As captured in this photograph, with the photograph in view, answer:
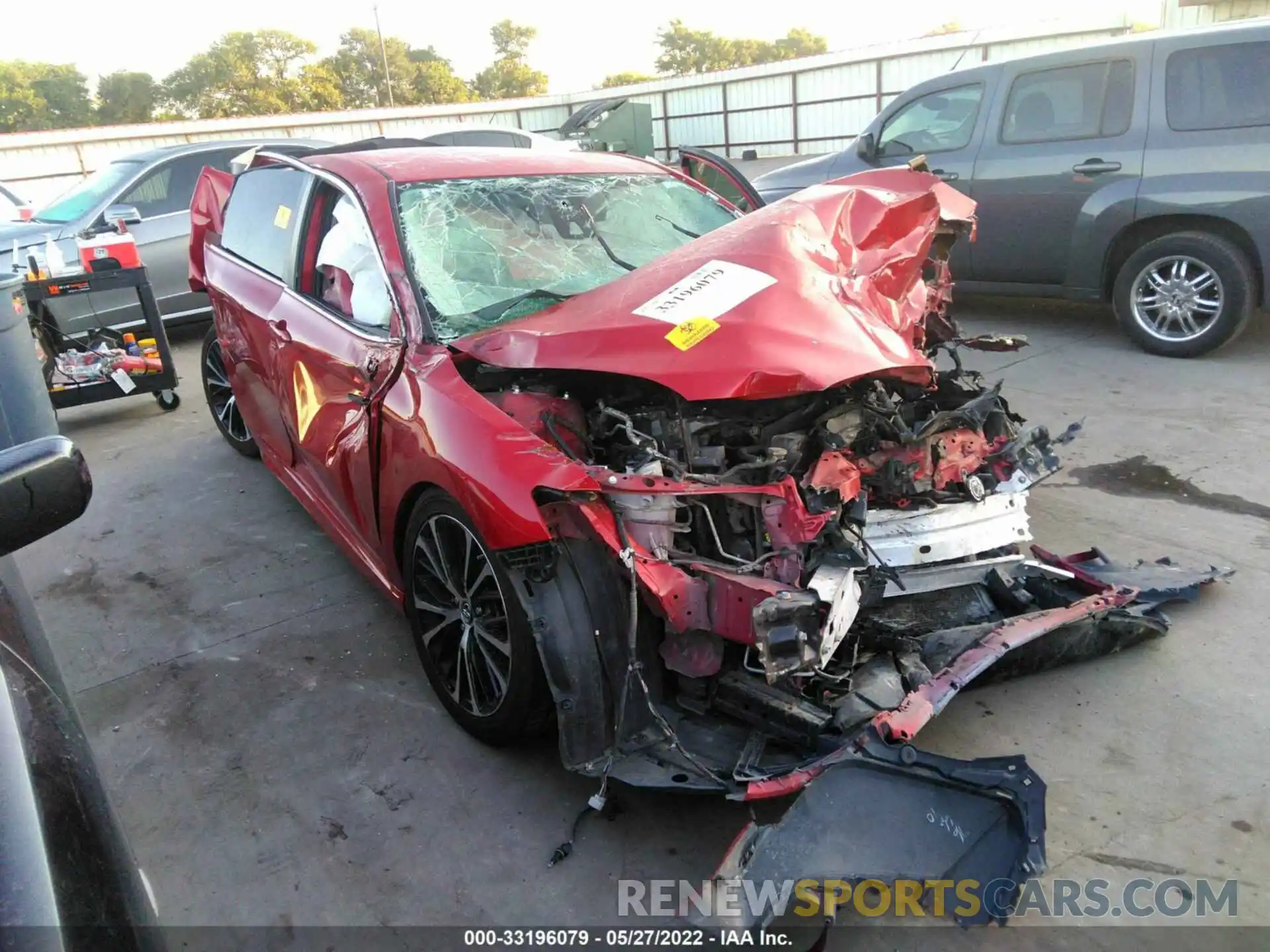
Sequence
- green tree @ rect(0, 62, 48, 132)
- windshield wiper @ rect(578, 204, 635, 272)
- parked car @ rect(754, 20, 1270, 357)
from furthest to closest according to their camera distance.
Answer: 1. green tree @ rect(0, 62, 48, 132)
2. parked car @ rect(754, 20, 1270, 357)
3. windshield wiper @ rect(578, 204, 635, 272)

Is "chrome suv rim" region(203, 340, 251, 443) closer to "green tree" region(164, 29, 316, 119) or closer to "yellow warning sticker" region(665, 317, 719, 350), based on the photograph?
"yellow warning sticker" region(665, 317, 719, 350)

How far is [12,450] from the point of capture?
1350 mm

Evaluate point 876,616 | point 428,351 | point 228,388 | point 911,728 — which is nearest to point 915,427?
point 876,616

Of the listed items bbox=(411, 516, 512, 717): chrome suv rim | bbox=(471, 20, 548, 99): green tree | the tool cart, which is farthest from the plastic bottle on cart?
bbox=(471, 20, 548, 99): green tree

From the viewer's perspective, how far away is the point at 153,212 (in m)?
7.79

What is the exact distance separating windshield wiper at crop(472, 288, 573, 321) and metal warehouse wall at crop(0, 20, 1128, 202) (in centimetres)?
1438

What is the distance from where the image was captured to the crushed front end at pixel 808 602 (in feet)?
6.66

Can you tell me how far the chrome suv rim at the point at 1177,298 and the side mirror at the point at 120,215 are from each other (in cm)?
742

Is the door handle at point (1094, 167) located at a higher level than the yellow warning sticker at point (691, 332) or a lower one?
higher

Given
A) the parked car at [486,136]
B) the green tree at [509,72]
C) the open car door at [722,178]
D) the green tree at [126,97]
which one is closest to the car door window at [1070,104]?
the open car door at [722,178]

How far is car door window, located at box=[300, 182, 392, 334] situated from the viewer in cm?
308

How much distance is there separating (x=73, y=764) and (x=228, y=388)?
441 centimetres

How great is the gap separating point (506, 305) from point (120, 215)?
5181mm

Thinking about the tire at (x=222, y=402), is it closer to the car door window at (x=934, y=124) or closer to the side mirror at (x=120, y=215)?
the side mirror at (x=120, y=215)
